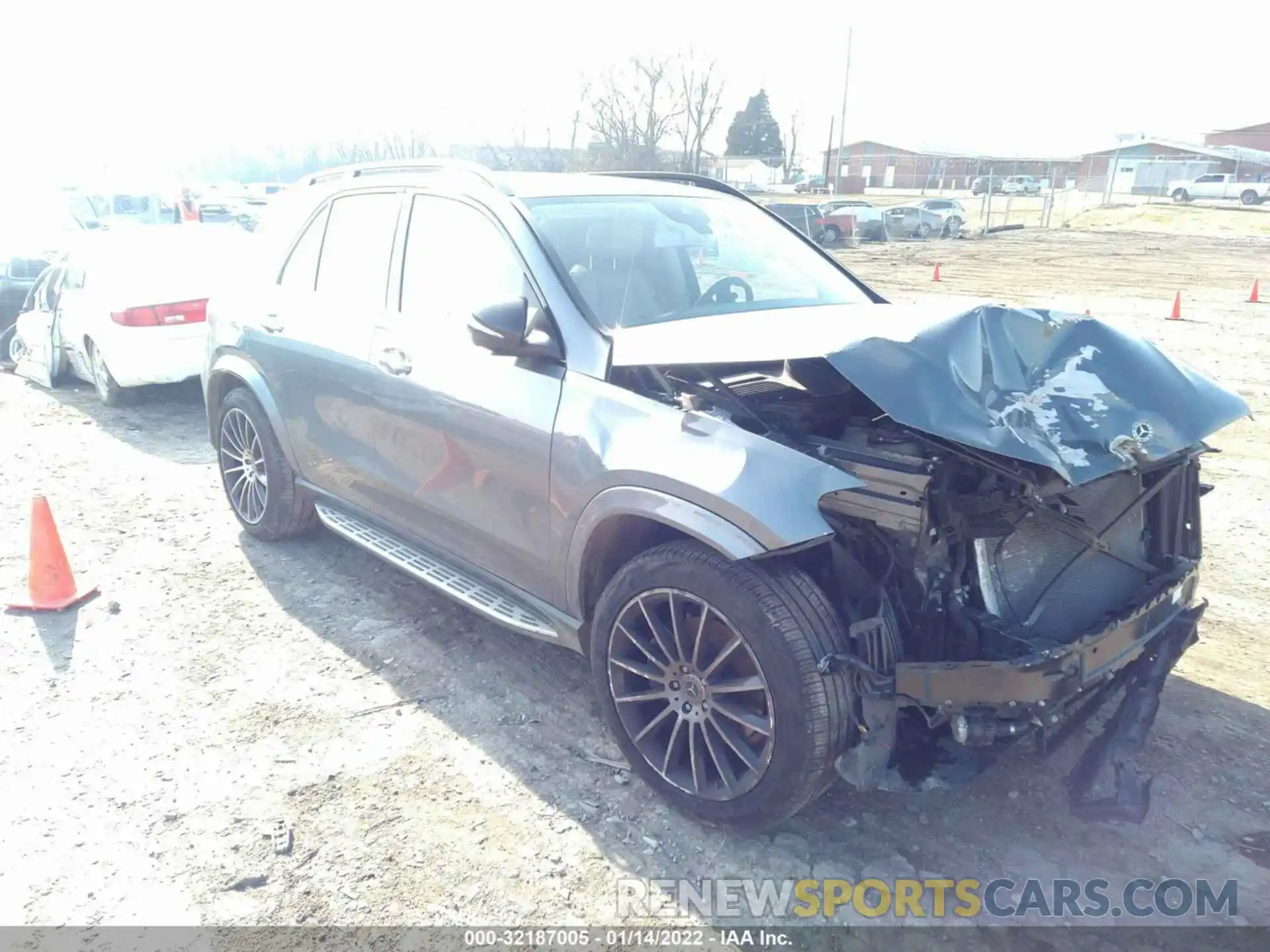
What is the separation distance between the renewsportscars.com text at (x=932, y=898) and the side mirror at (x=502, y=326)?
1866 millimetres

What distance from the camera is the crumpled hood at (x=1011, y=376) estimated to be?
2.55 metres

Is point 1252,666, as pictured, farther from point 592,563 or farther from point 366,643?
point 366,643

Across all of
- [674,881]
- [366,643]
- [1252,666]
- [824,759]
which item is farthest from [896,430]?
[366,643]

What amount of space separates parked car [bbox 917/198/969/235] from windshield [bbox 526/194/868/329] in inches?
1250

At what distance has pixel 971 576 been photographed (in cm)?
284

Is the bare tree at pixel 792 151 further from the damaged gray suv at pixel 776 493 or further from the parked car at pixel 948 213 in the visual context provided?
the damaged gray suv at pixel 776 493

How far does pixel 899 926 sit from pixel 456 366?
2.54 m

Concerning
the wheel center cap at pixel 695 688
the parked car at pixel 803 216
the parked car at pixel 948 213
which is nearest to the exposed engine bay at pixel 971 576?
the wheel center cap at pixel 695 688

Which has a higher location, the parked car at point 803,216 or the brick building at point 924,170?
the brick building at point 924,170

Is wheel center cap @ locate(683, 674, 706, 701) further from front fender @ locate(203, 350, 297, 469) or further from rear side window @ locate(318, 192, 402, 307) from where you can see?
front fender @ locate(203, 350, 297, 469)

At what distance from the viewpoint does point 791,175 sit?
63.4 metres

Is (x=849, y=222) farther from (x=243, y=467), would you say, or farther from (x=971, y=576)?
(x=971, y=576)

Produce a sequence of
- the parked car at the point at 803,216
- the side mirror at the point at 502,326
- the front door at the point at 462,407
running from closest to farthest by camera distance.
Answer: the side mirror at the point at 502,326 → the front door at the point at 462,407 → the parked car at the point at 803,216

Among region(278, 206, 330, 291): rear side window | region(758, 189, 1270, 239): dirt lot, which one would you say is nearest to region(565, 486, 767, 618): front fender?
region(278, 206, 330, 291): rear side window
